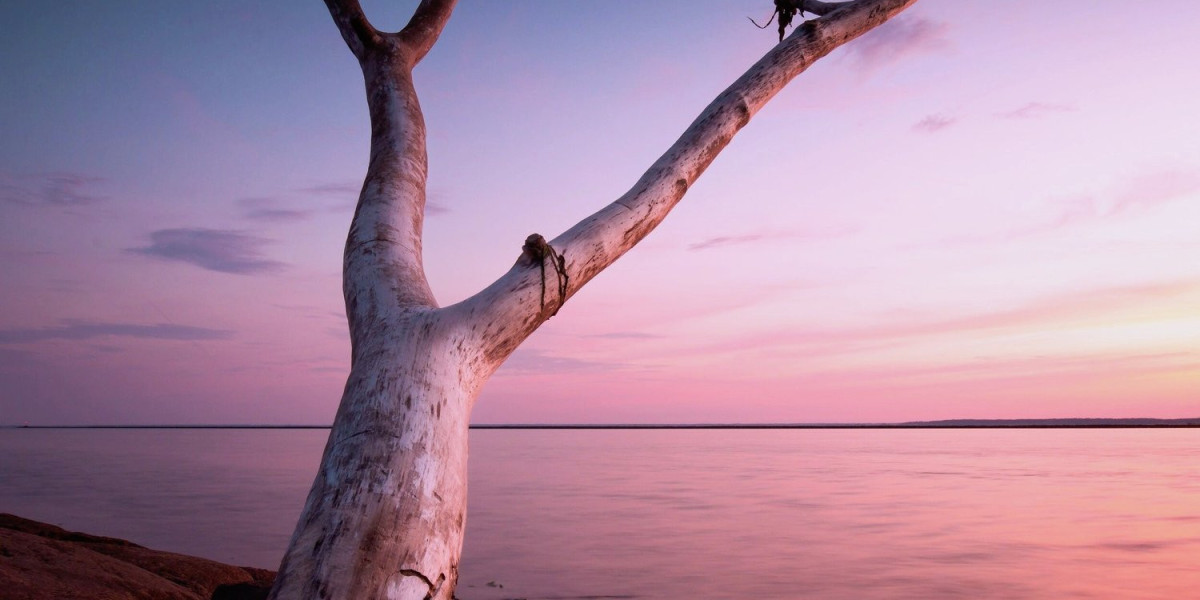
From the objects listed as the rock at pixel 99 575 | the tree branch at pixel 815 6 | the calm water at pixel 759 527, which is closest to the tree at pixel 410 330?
the tree branch at pixel 815 6

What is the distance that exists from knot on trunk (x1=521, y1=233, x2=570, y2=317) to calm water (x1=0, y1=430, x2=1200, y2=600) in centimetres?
485

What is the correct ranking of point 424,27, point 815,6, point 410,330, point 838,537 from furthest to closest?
point 838,537
point 815,6
point 424,27
point 410,330

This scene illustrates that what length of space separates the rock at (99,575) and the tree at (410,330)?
2376 millimetres

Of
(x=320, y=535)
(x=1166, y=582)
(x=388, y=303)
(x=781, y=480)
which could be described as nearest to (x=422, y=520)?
(x=320, y=535)

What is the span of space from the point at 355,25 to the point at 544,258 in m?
1.71

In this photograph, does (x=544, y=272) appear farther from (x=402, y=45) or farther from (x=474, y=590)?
(x=474, y=590)

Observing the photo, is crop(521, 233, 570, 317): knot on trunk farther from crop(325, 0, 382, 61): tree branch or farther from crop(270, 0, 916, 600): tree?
crop(325, 0, 382, 61): tree branch

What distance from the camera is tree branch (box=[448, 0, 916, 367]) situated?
233 centimetres

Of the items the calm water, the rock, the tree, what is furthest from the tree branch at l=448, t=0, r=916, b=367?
the calm water

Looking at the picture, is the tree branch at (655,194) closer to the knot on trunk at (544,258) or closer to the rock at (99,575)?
the knot on trunk at (544,258)

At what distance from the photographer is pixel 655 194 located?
2.78m

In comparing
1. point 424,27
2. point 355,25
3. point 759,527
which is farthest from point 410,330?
point 759,527

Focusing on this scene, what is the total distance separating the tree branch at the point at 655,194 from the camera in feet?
7.64

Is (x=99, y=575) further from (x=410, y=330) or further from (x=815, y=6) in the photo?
(x=815, y=6)
